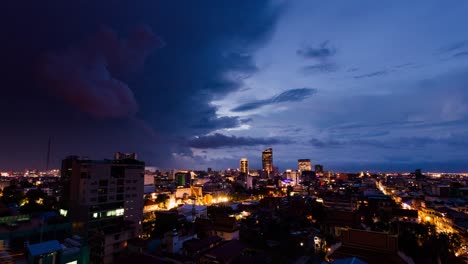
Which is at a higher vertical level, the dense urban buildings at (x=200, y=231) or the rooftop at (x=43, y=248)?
the rooftop at (x=43, y=248)

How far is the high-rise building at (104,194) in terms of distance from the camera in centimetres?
2970

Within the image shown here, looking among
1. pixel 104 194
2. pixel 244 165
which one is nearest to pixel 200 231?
pixel 104 194

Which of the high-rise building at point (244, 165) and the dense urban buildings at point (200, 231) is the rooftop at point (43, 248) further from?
the high-rise building at point (244, 165)

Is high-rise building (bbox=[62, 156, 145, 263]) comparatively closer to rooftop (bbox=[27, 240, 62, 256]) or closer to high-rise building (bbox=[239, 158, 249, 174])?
rooftop (bbox=[27, 240, 62, 256])

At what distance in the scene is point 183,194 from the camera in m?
69.4

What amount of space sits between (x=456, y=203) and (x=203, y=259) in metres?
48.1

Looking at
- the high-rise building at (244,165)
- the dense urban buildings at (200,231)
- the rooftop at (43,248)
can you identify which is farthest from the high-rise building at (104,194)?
the high-rise building at (244,165)

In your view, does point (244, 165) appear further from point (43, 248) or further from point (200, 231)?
point (43, 248)

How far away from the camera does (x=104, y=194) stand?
104ft

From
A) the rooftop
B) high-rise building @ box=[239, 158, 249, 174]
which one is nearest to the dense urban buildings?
the rooftop

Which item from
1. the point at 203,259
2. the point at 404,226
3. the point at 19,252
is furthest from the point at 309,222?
the point at 19,252

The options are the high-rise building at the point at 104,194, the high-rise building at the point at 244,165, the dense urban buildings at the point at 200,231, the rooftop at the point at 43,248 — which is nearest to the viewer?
the rooftop at the point at 43,248

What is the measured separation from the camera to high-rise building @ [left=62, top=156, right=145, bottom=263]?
29.7 meters

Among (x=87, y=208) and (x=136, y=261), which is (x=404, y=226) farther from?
(x=87, y=208)
